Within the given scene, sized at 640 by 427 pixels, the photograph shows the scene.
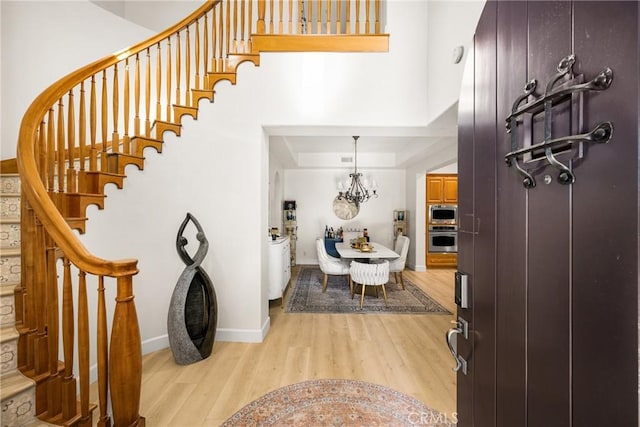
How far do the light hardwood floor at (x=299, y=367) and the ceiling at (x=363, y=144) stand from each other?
224 centimetres

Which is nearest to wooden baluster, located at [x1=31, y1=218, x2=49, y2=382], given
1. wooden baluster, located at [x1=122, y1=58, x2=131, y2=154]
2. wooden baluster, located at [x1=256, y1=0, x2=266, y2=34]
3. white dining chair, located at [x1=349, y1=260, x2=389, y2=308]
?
wooden baluster, located at [x1=122, y1=58, x2=131, y2=154]

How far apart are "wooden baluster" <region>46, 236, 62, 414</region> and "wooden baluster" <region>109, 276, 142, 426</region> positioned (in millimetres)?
372

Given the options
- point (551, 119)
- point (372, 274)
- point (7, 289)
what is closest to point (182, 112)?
point (7, 289)

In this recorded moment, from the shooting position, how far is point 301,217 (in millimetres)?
6676

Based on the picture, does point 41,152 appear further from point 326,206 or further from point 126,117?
point 326,206

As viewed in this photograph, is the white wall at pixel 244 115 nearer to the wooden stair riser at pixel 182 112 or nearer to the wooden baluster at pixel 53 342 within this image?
the wooden stair riser at pixel 182 112

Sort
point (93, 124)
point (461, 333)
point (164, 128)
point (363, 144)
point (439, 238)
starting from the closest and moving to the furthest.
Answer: point (461, 333) → point (93, 124) → point (164, 128) → point (363, 144) → point (439, 238)

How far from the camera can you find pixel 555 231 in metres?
0.61

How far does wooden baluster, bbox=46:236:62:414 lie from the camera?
1289 millimetres

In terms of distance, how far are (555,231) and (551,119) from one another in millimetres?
258

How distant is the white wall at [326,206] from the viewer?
6.64 metres

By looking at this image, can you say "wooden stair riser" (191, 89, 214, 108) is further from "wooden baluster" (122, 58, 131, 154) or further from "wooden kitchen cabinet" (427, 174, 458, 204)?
"wooden kitchen cabinet" (427, 174, 458, 204)

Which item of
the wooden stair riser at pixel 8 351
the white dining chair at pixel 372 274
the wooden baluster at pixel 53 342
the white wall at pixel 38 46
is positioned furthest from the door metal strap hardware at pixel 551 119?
the white wall at pixel 38 46

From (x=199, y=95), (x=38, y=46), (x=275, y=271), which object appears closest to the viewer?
(x=199, y=95)
